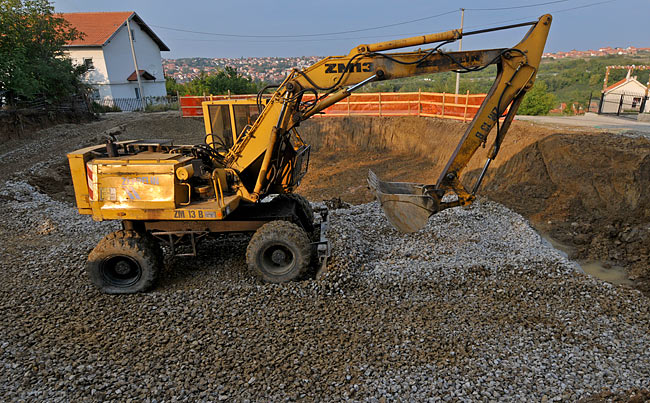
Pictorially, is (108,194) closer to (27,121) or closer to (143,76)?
(27,121)

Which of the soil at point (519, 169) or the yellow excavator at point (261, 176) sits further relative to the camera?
the soil at point (519, 169)

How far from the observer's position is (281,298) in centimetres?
566

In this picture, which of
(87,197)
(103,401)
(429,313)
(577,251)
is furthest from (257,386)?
(577,251)

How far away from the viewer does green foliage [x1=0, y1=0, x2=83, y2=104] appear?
1794cm

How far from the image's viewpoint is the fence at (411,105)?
15.8m

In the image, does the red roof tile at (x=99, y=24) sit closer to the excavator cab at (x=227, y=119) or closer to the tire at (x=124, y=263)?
the excavator cab at (x=227, y=119)

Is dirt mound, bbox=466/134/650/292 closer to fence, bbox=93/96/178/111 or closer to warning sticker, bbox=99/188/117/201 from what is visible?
warning sticker, bbox=99/188/117/201

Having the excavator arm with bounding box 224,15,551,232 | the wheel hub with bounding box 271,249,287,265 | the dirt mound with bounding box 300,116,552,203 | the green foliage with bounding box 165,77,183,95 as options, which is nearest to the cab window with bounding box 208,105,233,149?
the excavator arm with bounding box 224,15,551,232

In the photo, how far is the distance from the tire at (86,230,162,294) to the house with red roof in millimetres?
27900

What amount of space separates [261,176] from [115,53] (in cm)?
3387

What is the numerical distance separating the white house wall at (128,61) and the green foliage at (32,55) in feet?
30.9

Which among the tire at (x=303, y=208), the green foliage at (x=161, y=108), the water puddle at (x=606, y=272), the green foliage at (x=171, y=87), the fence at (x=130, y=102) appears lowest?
the water puddle at (x=606, y=272)

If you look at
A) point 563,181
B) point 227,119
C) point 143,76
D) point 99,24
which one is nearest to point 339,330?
point 227,119

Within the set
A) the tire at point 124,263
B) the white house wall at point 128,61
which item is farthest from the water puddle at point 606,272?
the white house wall at point 128,61
